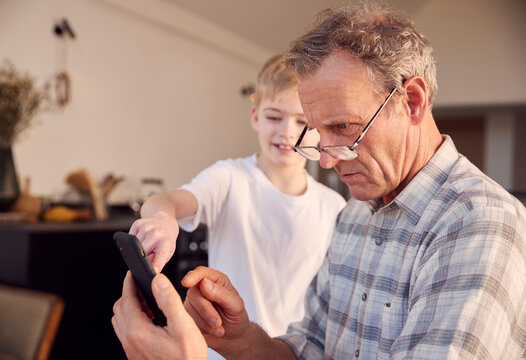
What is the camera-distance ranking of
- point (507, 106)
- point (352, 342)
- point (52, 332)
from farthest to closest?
point (507, 106) < point (52, 332) < point (352, 342)

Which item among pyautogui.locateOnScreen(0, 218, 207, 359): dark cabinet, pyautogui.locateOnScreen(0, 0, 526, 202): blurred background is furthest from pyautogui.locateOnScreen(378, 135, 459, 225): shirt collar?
pyautogui.locateOnScreen(0, 218, 207, 359): dark cabinet

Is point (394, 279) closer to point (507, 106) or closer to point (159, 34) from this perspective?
point (159, 34)

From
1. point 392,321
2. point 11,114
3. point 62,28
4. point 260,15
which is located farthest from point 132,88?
point 392,321

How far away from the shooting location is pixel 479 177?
90cm

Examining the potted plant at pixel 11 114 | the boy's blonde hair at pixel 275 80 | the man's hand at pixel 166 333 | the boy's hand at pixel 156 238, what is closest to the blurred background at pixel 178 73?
the potted plant at pixel 11 114

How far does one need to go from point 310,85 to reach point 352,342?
1.60 feet

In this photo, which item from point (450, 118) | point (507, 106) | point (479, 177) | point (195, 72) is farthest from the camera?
point (450, 118)

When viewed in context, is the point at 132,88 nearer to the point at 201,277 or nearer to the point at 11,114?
the point at 11,114

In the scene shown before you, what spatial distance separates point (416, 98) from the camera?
3.14 ft

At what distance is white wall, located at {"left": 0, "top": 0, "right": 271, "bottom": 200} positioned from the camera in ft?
12.7

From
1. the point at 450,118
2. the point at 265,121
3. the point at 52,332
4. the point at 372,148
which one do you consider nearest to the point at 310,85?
the point at 372,148

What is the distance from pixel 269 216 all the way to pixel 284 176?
0.13 meters

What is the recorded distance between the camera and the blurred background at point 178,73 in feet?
12.9

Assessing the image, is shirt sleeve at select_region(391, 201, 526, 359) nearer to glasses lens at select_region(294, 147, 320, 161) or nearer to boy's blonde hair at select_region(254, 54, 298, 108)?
glasses lens at select_region(294, 147, 320, 161)
